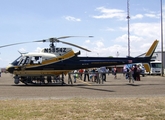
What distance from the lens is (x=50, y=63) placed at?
24719 mm

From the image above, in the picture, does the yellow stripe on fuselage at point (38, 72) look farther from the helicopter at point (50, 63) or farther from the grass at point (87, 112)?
the grass at point (87, 112)

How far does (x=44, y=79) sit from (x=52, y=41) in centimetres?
349

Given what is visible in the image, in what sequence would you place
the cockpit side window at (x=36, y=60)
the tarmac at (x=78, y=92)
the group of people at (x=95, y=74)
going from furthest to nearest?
the group of people at (x=95, y=74)
the cockpit side window at (x=36, y=60)
the tarmac at (x=78, y=92)

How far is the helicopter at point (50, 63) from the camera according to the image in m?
24.5

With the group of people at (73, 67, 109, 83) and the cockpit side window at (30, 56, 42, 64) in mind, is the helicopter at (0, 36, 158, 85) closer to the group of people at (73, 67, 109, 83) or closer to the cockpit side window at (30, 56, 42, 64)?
the cockpit side window at (30, 56, 42, 64)

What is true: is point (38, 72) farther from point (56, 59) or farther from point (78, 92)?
point (78, 92)

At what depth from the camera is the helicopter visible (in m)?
24.5

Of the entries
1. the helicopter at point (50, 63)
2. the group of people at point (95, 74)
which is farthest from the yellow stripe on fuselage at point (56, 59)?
the group of people at point (95, 74)

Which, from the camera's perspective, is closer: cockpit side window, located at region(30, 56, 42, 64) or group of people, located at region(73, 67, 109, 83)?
cockpit side window, located at region(30, 56, 42, 64)

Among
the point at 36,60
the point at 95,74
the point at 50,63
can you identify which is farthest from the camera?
the point at 95,74

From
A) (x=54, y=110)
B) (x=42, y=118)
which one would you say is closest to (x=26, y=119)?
(x=42, y=118)

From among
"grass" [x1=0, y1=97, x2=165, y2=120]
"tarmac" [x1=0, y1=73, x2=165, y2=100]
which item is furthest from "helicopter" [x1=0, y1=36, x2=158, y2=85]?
"grass" [x1=0, y1=97, x2=165, y2=120]

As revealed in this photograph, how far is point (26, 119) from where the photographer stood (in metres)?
8.34

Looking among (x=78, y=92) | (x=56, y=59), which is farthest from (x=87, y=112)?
(x=56, y=59)
